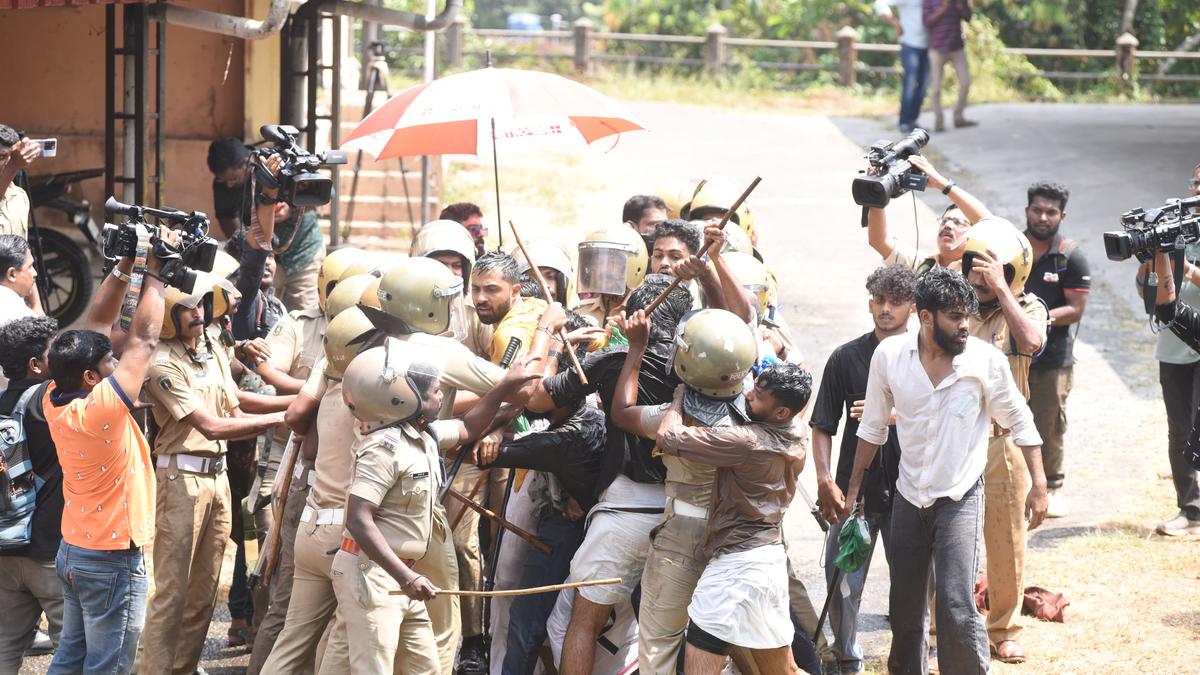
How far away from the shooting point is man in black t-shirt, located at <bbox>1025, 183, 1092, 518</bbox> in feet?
25.5

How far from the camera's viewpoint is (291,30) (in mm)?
10766

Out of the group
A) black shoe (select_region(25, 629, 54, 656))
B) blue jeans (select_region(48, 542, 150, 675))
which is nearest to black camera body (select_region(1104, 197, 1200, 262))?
blue jeans (select_region(48, 542, 150, 675))

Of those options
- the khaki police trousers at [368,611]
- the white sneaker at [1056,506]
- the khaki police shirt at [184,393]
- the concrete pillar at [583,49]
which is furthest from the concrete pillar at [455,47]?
the khaki police trousers at [368,611]

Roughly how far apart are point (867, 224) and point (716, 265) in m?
1.49

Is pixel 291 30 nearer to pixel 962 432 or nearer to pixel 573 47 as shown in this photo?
pixel 962 432

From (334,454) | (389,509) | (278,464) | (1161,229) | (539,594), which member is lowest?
(539,594)

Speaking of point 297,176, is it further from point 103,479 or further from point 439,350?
point 103,479

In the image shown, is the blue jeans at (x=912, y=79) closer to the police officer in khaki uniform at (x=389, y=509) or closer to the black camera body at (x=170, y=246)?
the black camera body at (x=170, y=246)

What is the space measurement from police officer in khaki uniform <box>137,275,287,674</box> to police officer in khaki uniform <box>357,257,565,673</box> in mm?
875

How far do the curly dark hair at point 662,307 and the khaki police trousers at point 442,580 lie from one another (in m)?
1.13

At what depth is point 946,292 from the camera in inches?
217

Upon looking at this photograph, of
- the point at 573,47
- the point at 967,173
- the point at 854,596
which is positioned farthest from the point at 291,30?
the point at 573,47

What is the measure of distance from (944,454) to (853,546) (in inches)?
22.8

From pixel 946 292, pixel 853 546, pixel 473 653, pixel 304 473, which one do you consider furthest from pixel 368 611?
pixel 946 292
